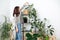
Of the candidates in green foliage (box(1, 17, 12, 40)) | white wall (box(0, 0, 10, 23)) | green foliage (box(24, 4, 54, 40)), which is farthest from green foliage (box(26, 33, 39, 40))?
white wall (box(0, 0, 10, 23))

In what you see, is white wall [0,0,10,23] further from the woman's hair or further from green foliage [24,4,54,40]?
green foliage [24,4,54,40]

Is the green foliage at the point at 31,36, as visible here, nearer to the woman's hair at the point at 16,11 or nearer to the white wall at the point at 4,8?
the woman's hair at the point at 16,11

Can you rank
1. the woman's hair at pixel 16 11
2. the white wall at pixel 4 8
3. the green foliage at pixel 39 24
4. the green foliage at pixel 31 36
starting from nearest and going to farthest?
the green foliage at pixel 31 36, the green foliage at pixel 39 24, the woman's hair at pixel 16 11, the white wall at pixel 4 8

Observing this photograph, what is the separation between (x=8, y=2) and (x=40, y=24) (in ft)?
2.91

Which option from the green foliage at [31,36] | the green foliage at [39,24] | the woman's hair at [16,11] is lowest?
the green foliage at [31,36]

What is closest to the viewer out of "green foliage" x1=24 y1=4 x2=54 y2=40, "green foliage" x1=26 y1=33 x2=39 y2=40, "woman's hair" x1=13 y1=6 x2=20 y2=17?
"green foliage" x1=26 y1=33 x2=39 y2=40

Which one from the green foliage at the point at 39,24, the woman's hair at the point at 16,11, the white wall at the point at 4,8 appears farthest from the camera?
the white wall at the point at 4,8

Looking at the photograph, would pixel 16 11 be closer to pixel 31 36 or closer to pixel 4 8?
pixel 4 8

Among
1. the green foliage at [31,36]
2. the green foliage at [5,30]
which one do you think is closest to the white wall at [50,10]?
the green foliage at [31,36]

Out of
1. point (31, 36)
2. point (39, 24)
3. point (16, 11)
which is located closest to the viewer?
point (31, 36)

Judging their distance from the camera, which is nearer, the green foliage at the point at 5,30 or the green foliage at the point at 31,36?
the green foliage at the point at 31,36

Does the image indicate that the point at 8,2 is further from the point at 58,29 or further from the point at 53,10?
the point at 58,29

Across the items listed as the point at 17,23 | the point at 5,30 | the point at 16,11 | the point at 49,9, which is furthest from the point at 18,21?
the point at 49,9

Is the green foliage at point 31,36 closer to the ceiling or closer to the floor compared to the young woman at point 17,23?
closer to the floor
